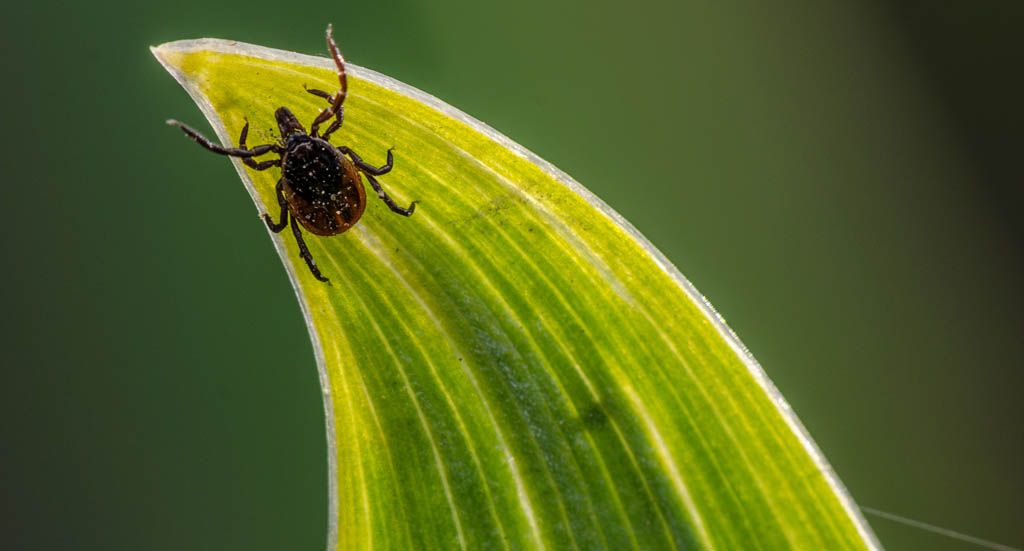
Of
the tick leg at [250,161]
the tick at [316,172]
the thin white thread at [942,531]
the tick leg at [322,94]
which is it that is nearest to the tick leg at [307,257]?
the tick at [316,172]

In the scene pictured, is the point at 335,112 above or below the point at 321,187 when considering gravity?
above

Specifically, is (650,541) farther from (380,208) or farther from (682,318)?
(380,208)

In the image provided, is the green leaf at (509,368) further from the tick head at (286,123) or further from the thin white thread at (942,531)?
the thin white thread at (942,531)

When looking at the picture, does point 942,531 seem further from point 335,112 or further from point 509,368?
point 335,112

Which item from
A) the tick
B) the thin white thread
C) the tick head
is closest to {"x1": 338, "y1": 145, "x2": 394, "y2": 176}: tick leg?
the tick

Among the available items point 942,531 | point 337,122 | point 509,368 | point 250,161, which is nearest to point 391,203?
point 337,122

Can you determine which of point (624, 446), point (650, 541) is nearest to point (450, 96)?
point (624, 446)

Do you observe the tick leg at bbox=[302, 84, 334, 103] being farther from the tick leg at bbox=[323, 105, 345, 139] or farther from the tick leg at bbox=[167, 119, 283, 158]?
the tick leg at bbox=[167, 119, 283, 158]
